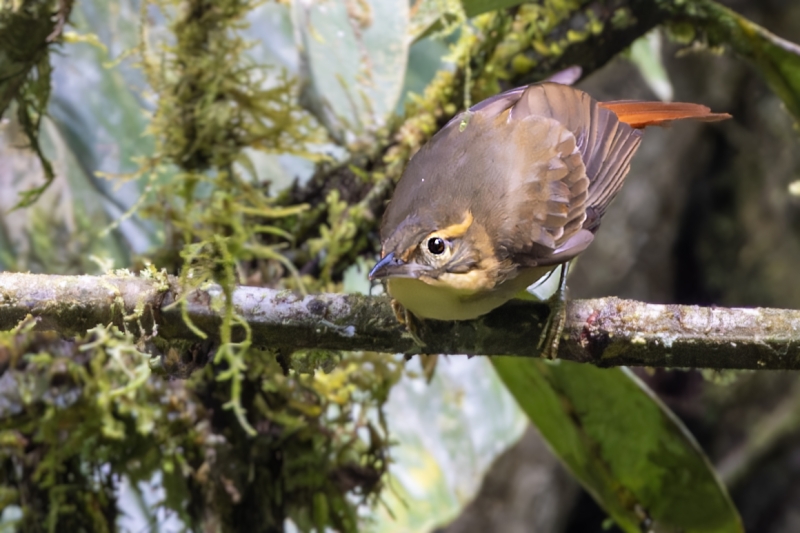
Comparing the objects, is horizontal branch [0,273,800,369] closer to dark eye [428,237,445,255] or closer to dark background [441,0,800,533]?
dark eye [428,237,445,255]

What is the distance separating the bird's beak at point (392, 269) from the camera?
3.10ft

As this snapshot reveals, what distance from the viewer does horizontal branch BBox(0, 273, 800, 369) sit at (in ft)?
3.28

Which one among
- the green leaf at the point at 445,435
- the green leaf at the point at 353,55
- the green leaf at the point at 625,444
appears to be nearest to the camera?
the green leaf at the point at 625,444

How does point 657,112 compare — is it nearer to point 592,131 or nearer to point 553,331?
point 592,131

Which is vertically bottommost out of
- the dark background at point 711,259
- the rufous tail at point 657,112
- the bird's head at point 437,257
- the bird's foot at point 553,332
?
the dark background at point 711,259

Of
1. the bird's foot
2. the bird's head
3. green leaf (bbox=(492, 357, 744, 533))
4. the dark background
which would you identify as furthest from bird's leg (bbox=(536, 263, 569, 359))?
the dark background

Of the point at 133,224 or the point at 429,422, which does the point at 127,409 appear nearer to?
the point at 133,224

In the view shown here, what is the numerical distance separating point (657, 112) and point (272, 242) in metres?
1.00

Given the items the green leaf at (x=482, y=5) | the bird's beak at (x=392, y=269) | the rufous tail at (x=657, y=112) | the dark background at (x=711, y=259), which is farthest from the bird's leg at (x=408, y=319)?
the dark background at (x=711, y=259)

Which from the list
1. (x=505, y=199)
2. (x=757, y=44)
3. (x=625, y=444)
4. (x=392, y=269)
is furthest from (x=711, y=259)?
(x=392, y=269)

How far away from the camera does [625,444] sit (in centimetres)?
162

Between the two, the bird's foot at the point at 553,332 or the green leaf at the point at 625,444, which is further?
the green leaf at the point at 625,444

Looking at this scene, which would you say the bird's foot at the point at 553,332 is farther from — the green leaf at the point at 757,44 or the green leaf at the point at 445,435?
the green leaf at the point at 445,435

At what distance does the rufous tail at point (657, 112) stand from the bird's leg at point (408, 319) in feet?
2.00
